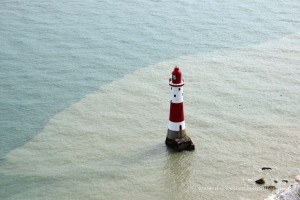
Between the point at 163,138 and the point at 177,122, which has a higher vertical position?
the point at 177,122

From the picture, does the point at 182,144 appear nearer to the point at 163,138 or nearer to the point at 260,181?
the point at 163,138

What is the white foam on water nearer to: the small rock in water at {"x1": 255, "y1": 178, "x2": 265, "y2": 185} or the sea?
the sea

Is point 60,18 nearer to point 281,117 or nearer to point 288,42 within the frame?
point 288,42

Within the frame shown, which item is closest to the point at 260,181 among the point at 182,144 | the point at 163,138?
the point at 182,144

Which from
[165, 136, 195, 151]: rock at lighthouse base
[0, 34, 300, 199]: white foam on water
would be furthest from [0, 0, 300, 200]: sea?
[165, 136, 195, 151]: rock at lighthouse base

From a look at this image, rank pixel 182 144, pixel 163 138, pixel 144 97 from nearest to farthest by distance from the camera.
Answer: pixel 182 144 < pixel 163 138 < pixel 144 97

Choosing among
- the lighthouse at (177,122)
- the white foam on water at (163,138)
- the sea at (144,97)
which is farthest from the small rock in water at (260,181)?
the lighthouse at (177,122)
